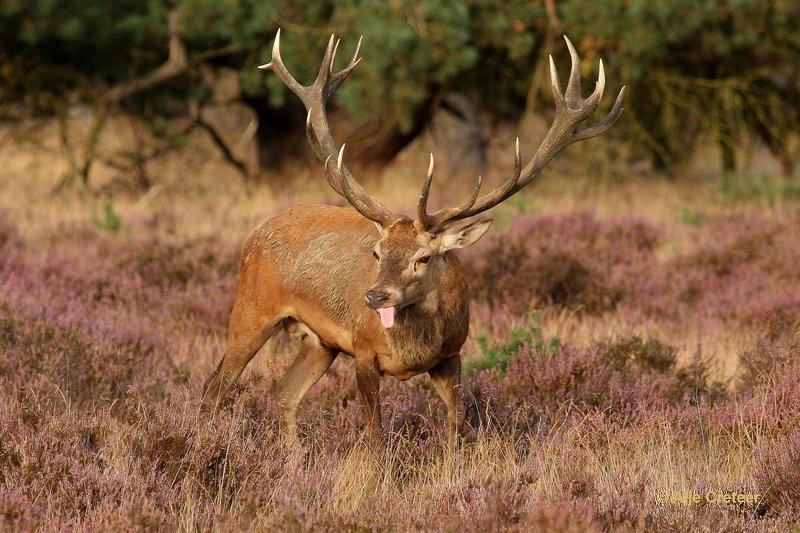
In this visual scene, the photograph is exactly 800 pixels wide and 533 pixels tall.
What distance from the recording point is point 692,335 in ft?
25.6

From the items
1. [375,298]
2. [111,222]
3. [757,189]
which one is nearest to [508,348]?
[375,298]

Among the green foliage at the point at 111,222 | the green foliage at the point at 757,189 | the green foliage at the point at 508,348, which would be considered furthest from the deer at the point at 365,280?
the green foliage at the point at 757,189

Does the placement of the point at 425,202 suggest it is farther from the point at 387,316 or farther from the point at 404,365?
the point at 404,365

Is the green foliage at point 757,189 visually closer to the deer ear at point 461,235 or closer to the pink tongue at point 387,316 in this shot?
the deer ear at point 461,235

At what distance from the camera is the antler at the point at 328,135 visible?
17.9 feet

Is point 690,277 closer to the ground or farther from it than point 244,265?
closer to the ground

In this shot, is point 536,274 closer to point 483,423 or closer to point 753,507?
point 483,423

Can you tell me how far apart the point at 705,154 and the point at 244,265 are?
1077 centimetres

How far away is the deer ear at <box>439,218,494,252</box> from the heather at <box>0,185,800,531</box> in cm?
81

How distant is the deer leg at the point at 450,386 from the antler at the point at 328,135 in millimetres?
719

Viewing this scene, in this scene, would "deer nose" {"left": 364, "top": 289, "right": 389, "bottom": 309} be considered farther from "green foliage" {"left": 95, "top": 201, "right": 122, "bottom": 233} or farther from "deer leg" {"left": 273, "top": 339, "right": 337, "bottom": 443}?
"green foliage" {"left": 95, "top": 201, "right": 122, "bottom": 233}

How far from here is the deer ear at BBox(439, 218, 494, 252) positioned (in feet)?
17.6

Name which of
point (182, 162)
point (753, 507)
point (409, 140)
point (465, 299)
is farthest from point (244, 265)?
point (182, 162)

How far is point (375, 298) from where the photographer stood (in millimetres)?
4945
